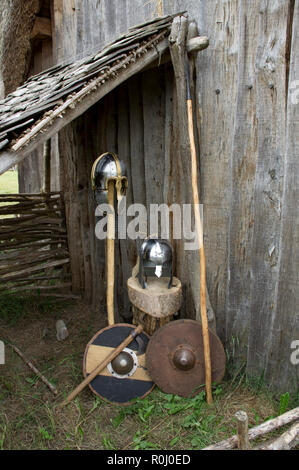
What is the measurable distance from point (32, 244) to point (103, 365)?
211 cm

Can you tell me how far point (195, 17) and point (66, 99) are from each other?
1154mm

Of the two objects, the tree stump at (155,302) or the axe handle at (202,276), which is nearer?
the axe handle at (202,276)

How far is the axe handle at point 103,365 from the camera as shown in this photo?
2668mm

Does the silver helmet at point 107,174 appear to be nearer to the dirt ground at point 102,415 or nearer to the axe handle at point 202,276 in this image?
the axe handle at point 202,276

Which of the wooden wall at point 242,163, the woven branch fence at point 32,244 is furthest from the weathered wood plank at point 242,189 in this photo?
the woven branch fence at point 32,244

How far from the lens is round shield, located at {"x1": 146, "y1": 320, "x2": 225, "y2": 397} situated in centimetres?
265

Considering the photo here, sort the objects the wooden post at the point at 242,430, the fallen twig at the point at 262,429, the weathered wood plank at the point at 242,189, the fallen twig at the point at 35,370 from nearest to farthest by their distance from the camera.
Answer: the wooden post at the point at 242,430 → the fallen twig at the point at 262,429 → the weathered wood plank at the point at 242,189 → the fallen twig at the point at 35,370

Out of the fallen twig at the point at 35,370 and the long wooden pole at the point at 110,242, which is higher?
the long wooden pole at the point at 110,242

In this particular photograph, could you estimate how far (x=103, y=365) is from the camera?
8.88 feet

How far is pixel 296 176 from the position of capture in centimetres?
237

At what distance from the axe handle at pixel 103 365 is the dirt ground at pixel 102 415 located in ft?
0.17
